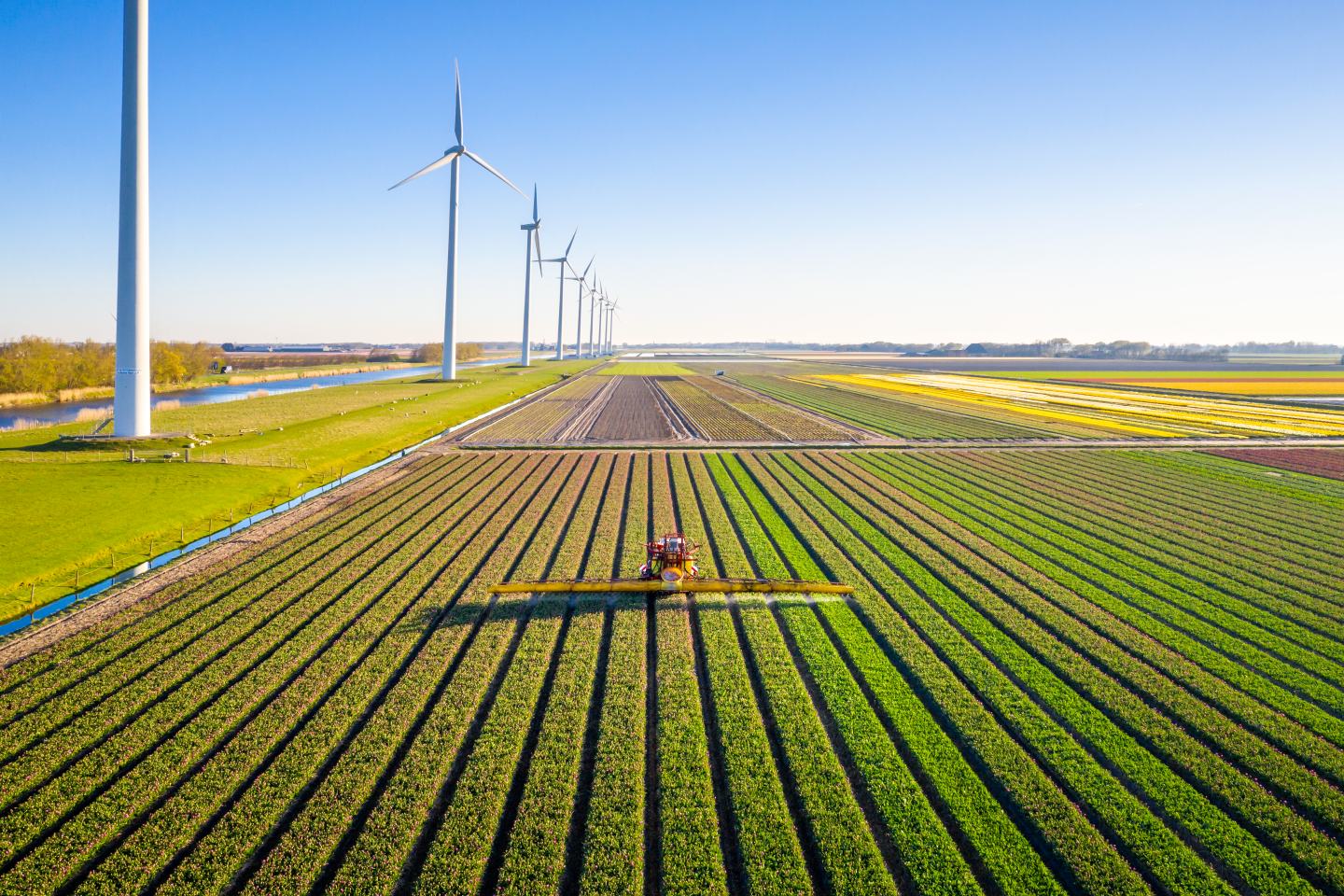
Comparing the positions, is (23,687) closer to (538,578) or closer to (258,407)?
(538,578)

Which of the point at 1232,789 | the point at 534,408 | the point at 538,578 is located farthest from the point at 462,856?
the point at 534,408

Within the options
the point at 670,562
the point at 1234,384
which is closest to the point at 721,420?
the point at 670,562

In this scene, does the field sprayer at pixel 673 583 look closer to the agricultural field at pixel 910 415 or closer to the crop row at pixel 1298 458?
the agricultural field at pixel 910 415

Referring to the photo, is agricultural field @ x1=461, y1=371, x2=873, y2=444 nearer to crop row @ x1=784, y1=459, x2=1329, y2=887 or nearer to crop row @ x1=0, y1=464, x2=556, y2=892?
crop row @ x1=0, y1=464, x2=556, y2=892

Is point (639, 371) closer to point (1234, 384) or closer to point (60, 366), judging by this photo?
point (60, 366)

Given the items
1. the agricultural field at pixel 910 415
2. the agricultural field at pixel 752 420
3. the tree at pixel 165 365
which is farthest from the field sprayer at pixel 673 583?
the tree at pixel 165 365

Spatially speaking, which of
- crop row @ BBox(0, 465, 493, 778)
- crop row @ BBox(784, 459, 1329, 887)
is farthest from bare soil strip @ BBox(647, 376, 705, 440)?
crop row @ BBox(784, 459, 1329, 887)

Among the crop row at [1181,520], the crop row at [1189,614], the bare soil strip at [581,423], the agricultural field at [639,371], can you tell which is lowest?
the crop row at [1189,614]
